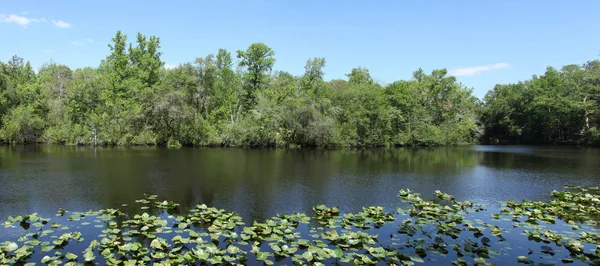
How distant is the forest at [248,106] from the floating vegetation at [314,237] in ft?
123

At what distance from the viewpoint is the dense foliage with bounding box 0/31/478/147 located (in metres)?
53.4

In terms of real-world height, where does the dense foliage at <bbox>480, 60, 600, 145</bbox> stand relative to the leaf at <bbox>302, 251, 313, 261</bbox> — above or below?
above

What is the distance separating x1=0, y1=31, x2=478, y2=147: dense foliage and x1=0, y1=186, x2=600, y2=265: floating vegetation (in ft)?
123

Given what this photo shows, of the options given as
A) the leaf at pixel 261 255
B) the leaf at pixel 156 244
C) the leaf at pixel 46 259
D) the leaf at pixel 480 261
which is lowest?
the leaf at pixel 480 261

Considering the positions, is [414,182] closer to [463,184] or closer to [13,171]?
[463,184]

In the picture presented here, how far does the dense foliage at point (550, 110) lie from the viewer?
2436 inches

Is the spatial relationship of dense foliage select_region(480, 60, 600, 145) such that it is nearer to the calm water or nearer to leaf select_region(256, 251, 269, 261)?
the calm water

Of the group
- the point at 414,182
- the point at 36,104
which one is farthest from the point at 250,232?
the point at 36,104

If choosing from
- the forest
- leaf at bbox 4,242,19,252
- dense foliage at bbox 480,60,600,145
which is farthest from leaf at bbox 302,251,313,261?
dense foliage at bbox 480,60,600,145

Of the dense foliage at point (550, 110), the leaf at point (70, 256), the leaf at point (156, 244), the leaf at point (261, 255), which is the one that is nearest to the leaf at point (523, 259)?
the leaf at point (261, 255)

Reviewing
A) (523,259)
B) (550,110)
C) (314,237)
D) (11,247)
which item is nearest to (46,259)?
(11,247)

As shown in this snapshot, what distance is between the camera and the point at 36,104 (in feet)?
200

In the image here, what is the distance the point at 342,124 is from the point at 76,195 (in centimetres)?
4494

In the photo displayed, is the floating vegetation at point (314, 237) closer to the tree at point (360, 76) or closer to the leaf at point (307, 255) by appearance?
the leaf at point (307, 255)
